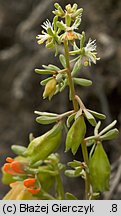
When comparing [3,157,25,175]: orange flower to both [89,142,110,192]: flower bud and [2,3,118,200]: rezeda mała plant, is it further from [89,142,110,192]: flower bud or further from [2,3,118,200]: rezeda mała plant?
[89,142,110,192]: flower bud

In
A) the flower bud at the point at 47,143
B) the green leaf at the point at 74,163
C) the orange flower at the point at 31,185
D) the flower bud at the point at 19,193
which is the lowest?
the flower bud at the point at 19,193

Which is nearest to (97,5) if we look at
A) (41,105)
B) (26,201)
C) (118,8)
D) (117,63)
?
(118,8)

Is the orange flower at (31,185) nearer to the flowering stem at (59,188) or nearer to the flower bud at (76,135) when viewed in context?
the flowering stem at (59,188)

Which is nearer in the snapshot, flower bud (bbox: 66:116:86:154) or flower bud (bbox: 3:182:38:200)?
flower bud (bbox: 66:116:86:154)

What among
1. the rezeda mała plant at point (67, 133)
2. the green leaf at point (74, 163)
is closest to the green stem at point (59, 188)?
the rezeda mała plant at point (67, 133)

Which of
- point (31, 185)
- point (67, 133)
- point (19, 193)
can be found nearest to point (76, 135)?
point (67, 133)

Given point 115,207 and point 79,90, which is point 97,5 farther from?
point 115,207

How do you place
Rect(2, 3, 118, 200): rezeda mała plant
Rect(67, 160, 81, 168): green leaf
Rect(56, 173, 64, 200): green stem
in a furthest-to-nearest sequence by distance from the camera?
Rect(56, 173, 64, 200): green stem → Rect(67, 160, 81, 168): green leaf → Rect(2, 3, 118, 200): rezeda mała plant

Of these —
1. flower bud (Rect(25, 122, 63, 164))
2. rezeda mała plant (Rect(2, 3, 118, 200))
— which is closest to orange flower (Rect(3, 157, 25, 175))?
rezeda mała plant (Rect(2, 3, 118, 200))
